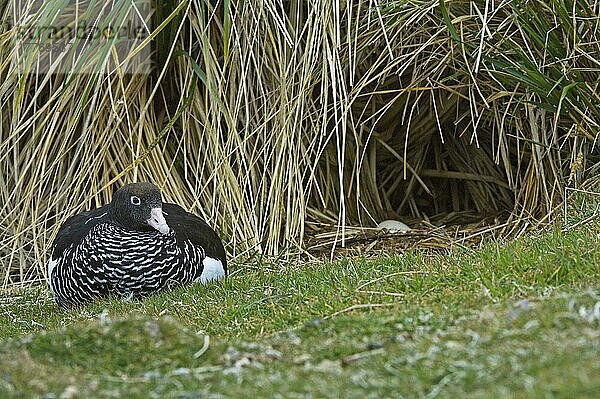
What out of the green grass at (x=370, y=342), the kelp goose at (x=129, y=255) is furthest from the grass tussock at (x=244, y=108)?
the green grass at (x=370, y=342)

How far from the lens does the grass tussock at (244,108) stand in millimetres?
6027

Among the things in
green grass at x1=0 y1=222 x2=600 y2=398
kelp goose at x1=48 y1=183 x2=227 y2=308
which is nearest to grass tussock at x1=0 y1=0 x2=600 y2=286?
kelp goose at x1=48 y1=183 x2=227 y2=308

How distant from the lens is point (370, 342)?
309 cm

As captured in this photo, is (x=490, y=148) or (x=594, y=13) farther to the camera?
(x=490, y=148)

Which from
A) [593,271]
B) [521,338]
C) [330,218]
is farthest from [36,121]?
[521,338]

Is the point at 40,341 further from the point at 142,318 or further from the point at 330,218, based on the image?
the point at 330,218

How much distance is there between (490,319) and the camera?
3051mm

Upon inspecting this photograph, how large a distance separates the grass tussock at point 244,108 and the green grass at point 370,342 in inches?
70.0

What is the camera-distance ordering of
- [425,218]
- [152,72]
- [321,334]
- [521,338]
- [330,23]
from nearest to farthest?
[521,338], [321,334], [330,23], [152,72], [425,218]

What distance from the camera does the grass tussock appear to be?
19.8 feet

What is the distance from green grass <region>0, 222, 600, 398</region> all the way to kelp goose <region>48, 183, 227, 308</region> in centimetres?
69

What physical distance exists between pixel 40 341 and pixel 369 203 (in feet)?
15.5

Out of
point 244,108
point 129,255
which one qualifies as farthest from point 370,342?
point 244,108

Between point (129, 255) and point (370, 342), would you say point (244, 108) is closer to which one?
point (129, 255)
